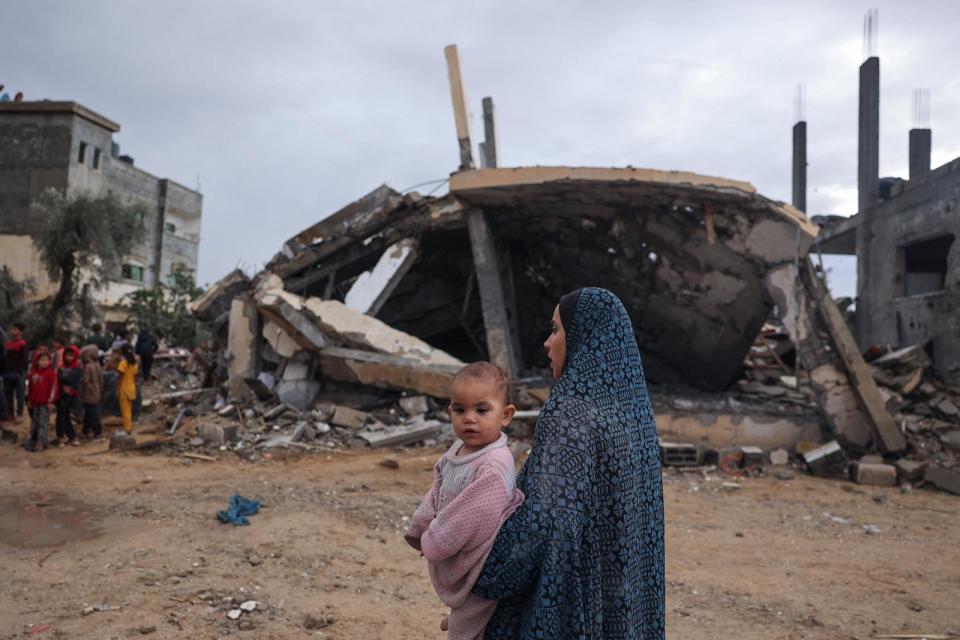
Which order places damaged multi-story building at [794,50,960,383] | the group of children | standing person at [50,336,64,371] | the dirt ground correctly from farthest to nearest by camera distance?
damaged multi-story building at [794,50,960,383] → standing person at [50,336,64,371] → the group of children → the dirt ground

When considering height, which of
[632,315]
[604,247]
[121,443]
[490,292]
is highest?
[604,247]

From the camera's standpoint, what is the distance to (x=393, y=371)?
9.80 meters

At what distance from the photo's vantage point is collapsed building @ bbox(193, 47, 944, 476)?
29.3 feet

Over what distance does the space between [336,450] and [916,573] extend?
6.37 metres

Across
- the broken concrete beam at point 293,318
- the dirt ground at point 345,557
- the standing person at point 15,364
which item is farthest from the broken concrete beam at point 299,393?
the standing person at point 15,364

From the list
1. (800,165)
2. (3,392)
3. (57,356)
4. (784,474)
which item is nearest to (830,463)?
(784,474)

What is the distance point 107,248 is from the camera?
19.0 metres

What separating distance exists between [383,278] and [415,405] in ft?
6.57

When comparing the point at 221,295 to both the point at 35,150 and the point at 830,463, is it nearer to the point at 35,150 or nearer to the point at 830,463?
the point at 830,463

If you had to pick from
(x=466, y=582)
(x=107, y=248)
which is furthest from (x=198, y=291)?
(x=466, y=582)

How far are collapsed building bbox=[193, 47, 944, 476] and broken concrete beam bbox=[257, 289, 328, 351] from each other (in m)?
0.03

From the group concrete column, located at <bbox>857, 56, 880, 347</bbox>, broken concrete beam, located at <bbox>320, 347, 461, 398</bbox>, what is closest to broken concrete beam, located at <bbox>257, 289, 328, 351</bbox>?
broken concrete beam, located at <bbox>320, 347, 461, 398</bbox>

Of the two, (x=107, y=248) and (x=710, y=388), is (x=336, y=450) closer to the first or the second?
(x=710, y=388)

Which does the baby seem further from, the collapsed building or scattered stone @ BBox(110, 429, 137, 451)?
scattered stone @ BBox(110, 429, 137, 451)
